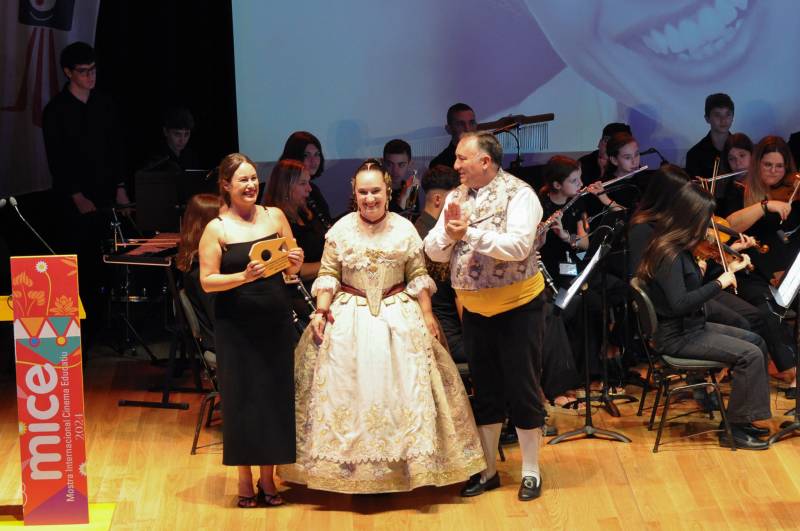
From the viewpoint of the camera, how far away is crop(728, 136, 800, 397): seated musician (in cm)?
639

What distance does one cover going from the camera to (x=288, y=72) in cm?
780

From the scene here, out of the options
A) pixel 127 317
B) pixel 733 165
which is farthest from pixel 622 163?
pixel 127 317

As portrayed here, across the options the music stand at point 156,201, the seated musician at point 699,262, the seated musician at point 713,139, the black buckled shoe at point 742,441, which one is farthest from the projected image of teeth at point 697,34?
the music stand at point 156,201

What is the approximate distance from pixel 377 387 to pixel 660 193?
6.20 ft

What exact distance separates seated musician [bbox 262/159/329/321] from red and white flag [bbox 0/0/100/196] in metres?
2.61

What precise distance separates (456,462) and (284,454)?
68 cm

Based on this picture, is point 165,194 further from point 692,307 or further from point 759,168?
point 759,168

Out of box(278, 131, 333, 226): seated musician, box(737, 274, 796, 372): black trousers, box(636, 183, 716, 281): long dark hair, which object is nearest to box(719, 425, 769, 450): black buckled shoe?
box(737, 274, 796, 372): black trousers

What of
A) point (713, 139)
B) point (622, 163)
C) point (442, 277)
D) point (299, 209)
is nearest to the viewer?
point (442, 277)

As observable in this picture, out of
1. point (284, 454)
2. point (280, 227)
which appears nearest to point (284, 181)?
point (280, 227)

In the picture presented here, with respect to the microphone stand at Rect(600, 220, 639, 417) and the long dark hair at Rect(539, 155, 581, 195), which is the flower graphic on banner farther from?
the long dark hair at Rect(539, 155, 581, 195)

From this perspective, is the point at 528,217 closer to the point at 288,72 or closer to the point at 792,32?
the point at 288,72

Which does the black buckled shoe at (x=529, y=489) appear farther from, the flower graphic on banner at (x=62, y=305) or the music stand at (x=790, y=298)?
the flower graphic on banner at (x=62, y=305)

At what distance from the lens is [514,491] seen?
4867 mm
